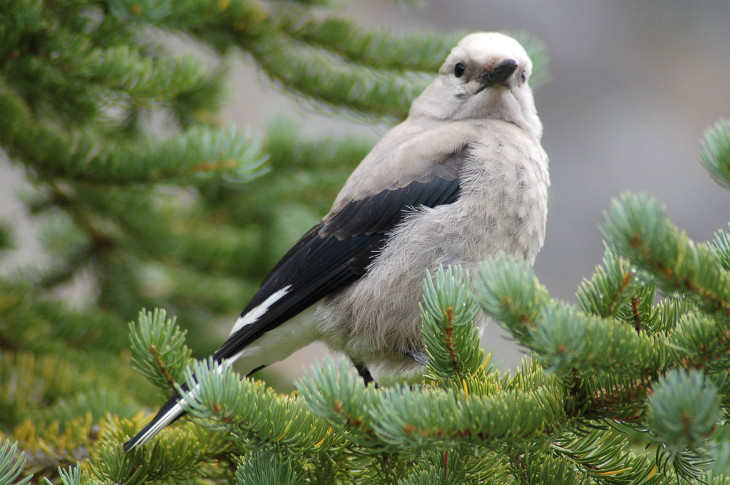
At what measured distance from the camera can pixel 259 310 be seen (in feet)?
5.72

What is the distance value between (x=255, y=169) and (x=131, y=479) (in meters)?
0.84

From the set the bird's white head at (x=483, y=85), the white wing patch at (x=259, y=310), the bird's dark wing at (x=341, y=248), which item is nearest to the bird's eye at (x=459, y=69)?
the bird's white head at (x=483, y=85)

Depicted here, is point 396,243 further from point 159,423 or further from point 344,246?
point 159,423

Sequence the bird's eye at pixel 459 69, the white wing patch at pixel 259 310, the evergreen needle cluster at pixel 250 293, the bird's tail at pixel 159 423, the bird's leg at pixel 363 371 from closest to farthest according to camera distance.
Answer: the evergreen needle cluster at pixel 250 293 → the bird's tail at pixel 159 423 → the white wing patch at pixel 259 310 → the bird's leg at pixel 363 371 → the bird's eye at pixel 459 69

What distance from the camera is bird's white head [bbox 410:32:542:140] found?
2.07 m

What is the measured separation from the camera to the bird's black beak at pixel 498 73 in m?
2.00

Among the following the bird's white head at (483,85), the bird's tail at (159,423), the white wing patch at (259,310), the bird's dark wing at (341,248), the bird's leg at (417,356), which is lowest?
the bird's tail at (159,423)

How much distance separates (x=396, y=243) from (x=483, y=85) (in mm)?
721

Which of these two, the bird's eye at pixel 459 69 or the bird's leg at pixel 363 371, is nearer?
the bird's leg at pixel 363 371

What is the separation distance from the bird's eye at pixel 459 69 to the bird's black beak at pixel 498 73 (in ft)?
0.22

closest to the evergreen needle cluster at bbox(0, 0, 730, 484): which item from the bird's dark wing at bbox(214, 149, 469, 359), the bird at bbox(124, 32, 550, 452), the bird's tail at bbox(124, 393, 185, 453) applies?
the bird's tail at bbox(124, 393, 185, 453)

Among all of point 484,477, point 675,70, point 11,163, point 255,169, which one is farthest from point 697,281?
point 675,70

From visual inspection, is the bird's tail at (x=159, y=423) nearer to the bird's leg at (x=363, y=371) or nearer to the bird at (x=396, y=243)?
the bird at (x=396, y=243)

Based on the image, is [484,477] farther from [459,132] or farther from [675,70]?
[675,70]
